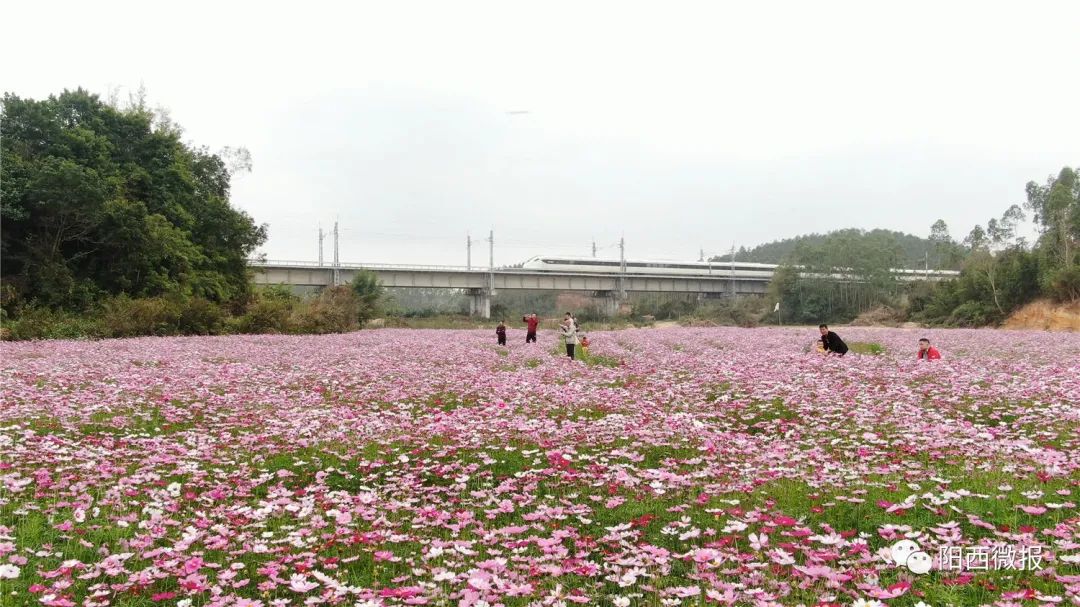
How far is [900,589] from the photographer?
3.85 m

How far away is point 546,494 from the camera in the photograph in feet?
21.8

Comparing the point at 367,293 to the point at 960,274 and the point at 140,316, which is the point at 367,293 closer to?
the point at 140,316

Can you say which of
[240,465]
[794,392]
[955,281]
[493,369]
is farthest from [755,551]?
[955,281]

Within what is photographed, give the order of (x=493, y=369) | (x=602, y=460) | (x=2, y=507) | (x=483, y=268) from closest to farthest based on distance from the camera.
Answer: (x=2, y=507)
(x=602, y=460)
(x=493, y=369)
(x=483, y=268)

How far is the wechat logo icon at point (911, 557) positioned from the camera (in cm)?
441

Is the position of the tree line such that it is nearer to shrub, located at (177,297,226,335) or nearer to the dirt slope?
shrub, located at (177,297,226,335)

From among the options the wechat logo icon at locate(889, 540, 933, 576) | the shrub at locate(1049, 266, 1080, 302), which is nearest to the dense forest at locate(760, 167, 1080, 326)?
the shrub at locate(1049, 266, 1080, 302)

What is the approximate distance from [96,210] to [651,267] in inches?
2979

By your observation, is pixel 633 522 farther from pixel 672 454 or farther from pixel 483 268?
pixel 483 268

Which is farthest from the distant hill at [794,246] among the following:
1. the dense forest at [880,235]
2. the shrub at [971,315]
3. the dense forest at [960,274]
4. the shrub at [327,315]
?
the shrub at [327,315]

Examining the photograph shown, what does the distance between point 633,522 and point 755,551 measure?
3.25 ft

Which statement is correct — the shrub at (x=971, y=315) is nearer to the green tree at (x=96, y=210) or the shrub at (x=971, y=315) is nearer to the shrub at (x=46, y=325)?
the green tree at (x=96, y=210)

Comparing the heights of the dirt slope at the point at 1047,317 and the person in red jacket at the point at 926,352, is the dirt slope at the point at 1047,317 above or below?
below

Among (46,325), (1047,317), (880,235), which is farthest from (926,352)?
(880,235)
